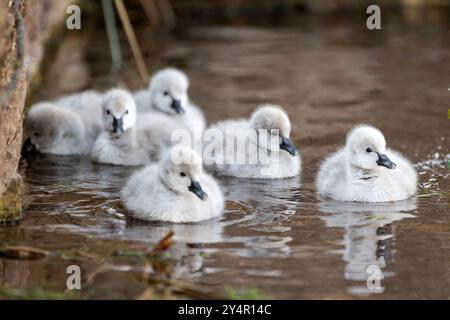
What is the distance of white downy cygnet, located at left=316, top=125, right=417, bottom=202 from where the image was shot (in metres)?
6.75

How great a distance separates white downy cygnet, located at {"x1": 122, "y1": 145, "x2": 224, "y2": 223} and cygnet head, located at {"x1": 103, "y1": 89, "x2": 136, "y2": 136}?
5.64 ft

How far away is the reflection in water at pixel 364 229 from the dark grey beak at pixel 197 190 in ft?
2.75

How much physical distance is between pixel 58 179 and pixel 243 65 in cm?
530

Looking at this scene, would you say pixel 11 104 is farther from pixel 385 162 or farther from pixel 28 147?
pixel 28 147

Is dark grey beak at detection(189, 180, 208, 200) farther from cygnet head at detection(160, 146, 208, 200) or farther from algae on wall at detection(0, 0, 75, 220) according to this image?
algae on wall at detection(0, 0, 75, 220)

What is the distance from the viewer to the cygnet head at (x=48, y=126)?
334 inches

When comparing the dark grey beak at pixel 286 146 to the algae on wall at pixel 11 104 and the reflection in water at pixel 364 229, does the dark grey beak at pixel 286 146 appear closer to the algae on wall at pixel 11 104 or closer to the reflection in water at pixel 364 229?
the reflection in water at pixel 364 229

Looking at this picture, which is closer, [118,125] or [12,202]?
[12,202]

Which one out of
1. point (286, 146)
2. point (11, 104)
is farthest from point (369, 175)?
point (11, 104)

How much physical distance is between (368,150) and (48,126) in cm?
307

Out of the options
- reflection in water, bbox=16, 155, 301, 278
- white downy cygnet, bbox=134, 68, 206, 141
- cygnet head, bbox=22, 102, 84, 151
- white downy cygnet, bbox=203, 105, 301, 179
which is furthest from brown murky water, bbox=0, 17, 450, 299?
white downy cygnet, bbox=134, 68, 206, 141

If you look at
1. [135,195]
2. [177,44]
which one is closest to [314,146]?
[135,195]

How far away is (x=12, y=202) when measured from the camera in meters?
6.16

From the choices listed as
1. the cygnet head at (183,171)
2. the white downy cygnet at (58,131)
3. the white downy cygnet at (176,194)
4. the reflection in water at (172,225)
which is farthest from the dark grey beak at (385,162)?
the white downy cygnet at (58,131)
